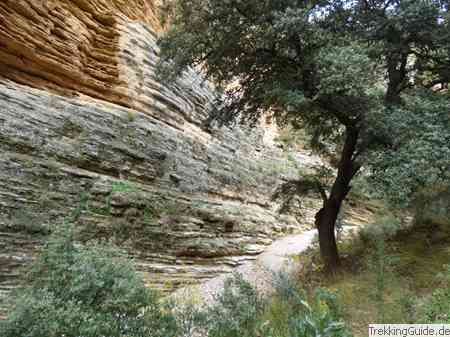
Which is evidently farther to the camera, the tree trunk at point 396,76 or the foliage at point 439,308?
the tree trunk at point 396,76

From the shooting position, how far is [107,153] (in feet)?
26.8

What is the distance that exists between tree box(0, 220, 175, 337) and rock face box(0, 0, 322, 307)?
1580 millimetres

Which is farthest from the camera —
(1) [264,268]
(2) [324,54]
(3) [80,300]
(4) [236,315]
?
(1) [264,268]

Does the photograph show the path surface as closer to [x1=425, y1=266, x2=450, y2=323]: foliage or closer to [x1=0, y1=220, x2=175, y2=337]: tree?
[x1=0, y1=220, x2=175, y2=337]: tree

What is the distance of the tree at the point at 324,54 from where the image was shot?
5426 mm

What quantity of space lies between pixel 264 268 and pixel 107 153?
5.81 meters

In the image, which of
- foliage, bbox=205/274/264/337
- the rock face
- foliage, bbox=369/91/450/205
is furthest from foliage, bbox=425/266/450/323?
the rock face

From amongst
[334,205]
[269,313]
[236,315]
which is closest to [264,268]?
[334,205]

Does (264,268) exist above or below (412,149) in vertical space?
below

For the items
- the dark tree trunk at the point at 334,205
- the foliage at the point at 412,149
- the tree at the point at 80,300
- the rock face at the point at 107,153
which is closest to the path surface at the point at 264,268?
the rock face at the point at 107,153

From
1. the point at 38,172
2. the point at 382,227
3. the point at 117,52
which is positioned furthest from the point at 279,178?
the point at 38,172

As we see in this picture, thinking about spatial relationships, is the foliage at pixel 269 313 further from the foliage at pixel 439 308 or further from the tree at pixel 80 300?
the foliage at pixel 439 308

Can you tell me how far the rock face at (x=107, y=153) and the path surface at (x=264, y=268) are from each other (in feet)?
1.27

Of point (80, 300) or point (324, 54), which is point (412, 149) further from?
point (80, 300)
